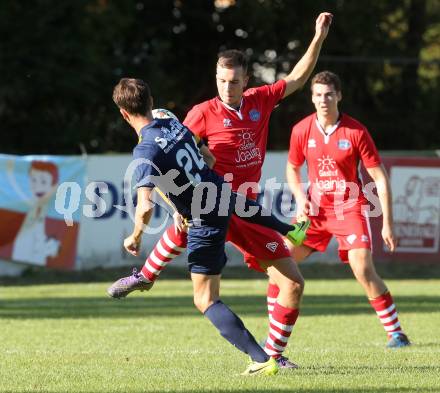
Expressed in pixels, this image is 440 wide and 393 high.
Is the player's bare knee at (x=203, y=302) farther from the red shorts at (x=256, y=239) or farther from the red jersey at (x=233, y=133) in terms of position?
the red jersey at (x=233, y=133)

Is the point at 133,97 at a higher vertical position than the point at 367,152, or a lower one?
higher

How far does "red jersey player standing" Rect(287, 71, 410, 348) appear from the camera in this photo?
9.34m

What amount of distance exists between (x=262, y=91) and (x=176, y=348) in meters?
2.41

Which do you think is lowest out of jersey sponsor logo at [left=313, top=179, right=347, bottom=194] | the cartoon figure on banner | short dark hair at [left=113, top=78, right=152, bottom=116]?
the cartoon figure on banner

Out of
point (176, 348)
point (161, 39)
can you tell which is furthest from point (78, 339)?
point (161, 39)

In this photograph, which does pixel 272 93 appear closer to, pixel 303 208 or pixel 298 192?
pixel 298 192

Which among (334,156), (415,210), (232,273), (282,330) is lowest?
(232,273)

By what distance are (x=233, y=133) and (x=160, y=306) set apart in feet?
19.3

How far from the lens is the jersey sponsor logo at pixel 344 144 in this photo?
939 centimetres

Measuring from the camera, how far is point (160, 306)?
1379cm

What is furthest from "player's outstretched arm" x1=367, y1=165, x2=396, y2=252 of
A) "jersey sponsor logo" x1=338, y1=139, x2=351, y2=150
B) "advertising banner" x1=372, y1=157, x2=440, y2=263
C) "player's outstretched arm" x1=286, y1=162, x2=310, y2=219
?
"advertising banner" x1=372, y1=157, x2=440, y2=263

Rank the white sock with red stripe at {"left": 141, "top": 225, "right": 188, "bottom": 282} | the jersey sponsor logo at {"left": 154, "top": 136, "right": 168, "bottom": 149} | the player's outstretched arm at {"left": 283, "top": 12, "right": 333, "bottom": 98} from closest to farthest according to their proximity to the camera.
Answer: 1. the jersey sponsor logo at {"left": 154, "top": 136, "right": 168, "bottom": 149}
2. the white sock with red stripe at {"left": 141, "top": 225, "right": 188, "bottom": 282}
3. the player's outstretched arm at {"left": 283, "top": 12, "right": 333, "bottom": 98}

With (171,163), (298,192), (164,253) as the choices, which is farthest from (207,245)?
(298,192)

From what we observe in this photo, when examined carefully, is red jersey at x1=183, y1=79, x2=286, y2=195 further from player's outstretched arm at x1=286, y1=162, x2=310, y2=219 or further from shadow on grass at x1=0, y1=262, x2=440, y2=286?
shadow on grass at x1=0, y1=262, x2=440, y2=286
